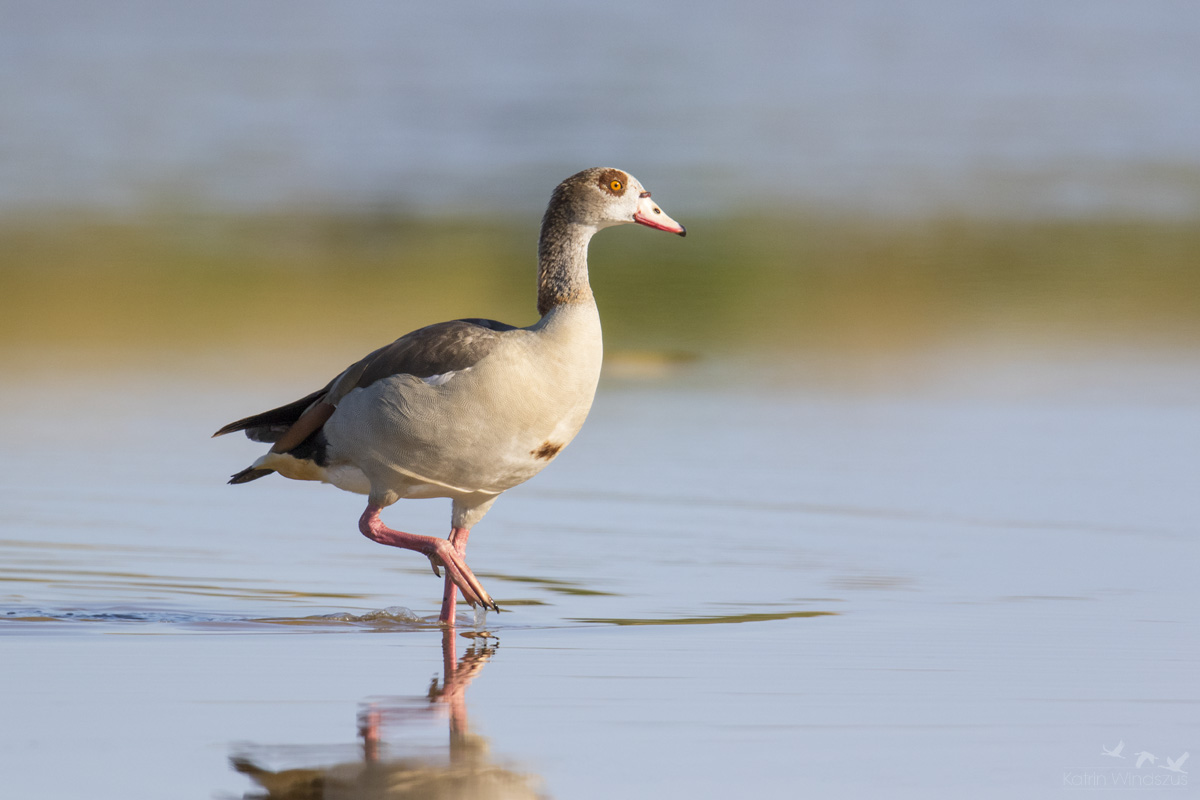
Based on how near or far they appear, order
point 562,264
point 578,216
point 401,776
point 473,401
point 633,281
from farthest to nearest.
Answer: point 633,281 → point 578,216 → point 562,264 → point 473,401 → point 401,776

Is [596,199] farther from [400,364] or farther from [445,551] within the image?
[445,551]

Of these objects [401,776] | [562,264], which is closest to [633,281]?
[562,264]

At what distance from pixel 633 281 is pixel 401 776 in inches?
603

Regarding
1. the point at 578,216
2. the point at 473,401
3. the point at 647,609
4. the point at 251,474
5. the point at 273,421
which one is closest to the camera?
the point at 473,401

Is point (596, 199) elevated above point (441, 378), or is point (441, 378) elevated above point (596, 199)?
point (596, 199)

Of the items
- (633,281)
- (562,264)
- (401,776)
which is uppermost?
(633,281)

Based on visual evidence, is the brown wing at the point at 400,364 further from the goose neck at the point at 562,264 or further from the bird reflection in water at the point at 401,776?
the bird reflection in water at the point at 401,776

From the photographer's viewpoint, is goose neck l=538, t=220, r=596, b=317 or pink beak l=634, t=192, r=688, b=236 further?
pink beak l=634, t=192, r=688, b=236

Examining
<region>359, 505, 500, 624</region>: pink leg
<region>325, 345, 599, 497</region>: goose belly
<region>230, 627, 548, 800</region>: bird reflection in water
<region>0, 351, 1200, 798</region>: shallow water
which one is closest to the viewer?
<region>230, 627, 548, 800</region>: bird reflection in water

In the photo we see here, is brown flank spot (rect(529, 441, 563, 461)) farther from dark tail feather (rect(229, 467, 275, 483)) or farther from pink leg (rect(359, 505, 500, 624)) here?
dark tail feather (rect(229, 467, 275, 483))

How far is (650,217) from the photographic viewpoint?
8.16 metres

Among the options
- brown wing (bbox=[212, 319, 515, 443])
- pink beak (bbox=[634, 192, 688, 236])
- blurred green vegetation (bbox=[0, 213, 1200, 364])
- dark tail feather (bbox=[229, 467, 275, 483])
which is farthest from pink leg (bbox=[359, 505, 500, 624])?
blurred green vegetation (bbox=[0, 213, 1200, 364])

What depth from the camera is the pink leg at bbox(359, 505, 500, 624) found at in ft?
23.9

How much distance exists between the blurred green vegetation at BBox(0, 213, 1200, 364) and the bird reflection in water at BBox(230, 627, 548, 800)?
10144mm
